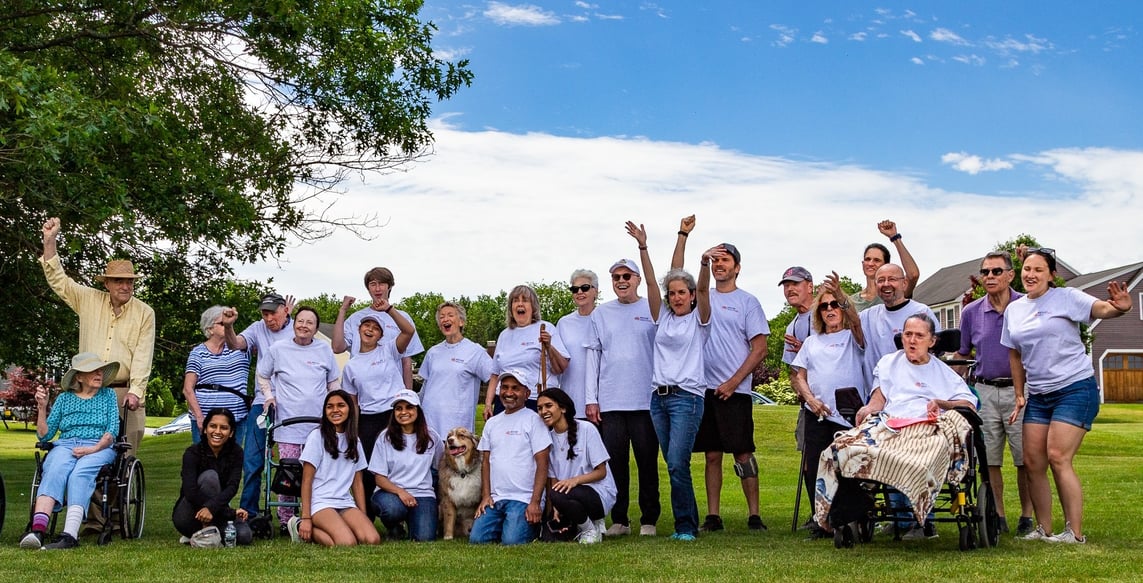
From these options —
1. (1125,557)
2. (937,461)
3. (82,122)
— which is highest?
(82,122)

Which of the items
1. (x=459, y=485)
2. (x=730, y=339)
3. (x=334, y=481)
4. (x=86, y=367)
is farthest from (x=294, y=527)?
(x=730, y=339)

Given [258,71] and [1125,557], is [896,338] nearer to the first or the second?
[1125,557]

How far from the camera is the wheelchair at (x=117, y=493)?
8.45 metres

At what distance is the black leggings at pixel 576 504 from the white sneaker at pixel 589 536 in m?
0.08

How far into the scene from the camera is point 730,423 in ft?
29.2

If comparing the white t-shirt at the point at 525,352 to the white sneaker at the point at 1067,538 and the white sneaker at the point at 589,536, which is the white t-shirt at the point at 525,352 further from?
the white sneaker at the point at 1067,538

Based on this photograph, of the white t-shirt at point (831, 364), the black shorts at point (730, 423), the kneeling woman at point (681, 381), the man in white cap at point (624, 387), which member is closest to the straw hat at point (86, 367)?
the man in white cap at point (624, 387)

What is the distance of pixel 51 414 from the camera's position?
8695 millimetres

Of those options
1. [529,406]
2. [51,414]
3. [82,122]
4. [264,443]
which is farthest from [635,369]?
[82,122]

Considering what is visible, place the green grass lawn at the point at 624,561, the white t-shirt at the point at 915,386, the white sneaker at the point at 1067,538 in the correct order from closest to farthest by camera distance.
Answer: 1. the green grass lawn at the point at 624,561
2. the white t-shirt at the point at 915,386
3. the white sneaker at the point at 1067,538

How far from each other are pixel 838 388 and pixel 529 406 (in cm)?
Result: 231

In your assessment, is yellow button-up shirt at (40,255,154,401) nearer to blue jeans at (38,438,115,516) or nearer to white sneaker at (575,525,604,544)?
blue jeans at (38,438,115,516)

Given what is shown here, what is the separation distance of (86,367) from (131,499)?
1.04 m

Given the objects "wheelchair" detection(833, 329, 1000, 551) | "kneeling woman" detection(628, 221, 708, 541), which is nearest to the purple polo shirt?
"wheelchair" detection(833, 329, 1000, 551)
